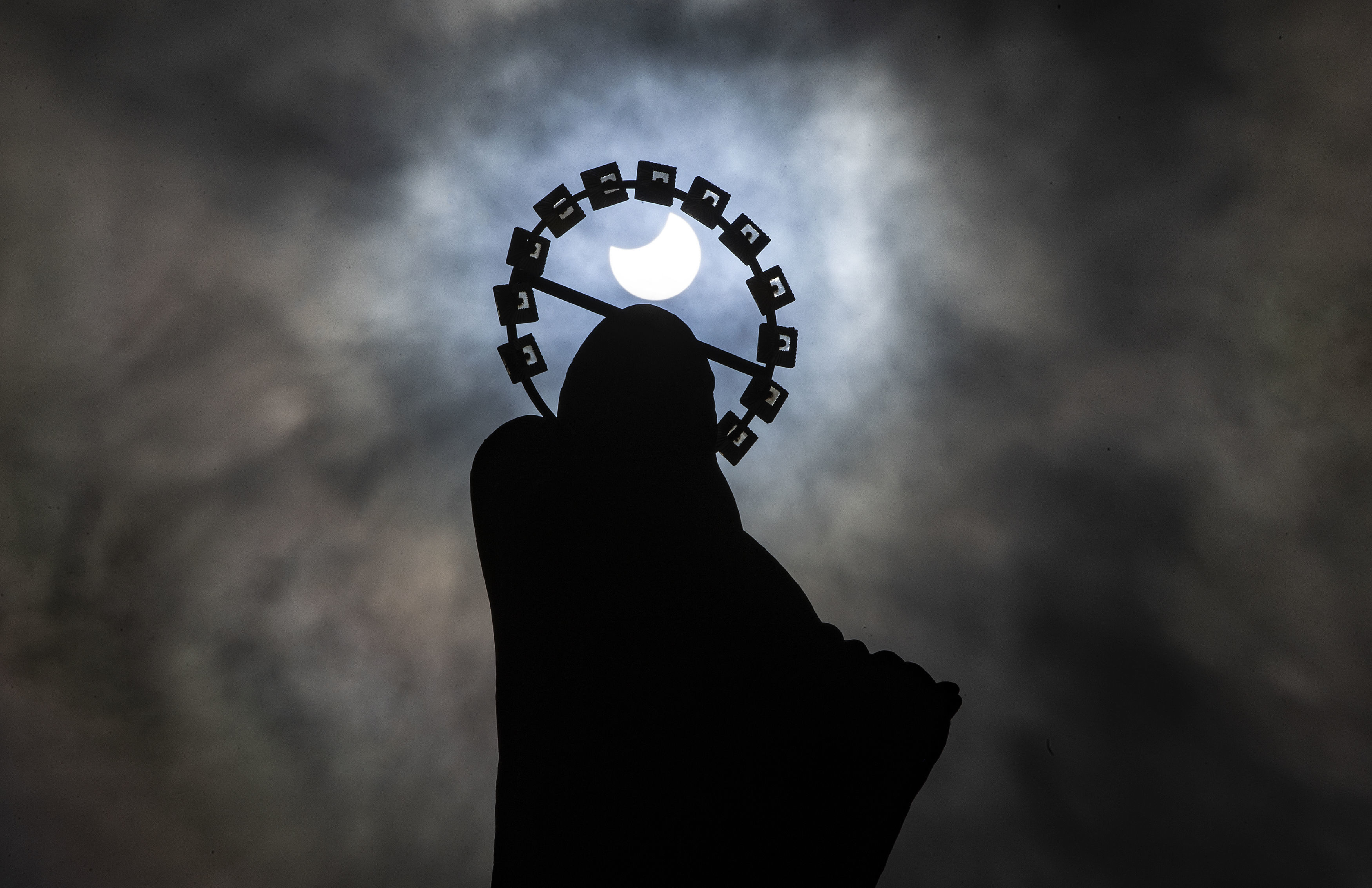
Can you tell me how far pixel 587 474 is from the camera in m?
13.4

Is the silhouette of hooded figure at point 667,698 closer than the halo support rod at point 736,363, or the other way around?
the silhouette of hooded figure at point 667,698

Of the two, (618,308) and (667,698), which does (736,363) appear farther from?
(667,698)

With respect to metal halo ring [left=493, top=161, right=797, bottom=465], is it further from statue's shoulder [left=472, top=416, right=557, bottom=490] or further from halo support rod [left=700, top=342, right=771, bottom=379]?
statue's shoulder [left=472, top=416, right=557, bottom=490]

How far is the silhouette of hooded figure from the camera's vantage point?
33.9 ft

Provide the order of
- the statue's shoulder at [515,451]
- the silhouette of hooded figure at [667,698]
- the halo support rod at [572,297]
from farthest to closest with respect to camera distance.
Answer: the halo support rod at [572,297] → the statue's shoulder at [515,451] → the silhouette of hooded figure at [667,698]

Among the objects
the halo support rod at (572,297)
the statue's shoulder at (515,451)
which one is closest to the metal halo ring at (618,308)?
the halo support rod at (572,297)

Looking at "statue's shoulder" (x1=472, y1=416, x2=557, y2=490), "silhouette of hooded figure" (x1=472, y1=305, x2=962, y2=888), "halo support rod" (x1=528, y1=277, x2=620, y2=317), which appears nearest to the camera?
"silhouette of hooded figure" (x1=472, y1=305, x2=962, y2=888)

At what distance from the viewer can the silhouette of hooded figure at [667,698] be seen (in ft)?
33.9

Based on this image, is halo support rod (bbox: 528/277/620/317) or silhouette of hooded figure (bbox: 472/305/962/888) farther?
halo support rod (bbox: 528/277/620/317)

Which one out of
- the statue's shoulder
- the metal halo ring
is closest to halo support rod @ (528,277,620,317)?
the metal halo ring

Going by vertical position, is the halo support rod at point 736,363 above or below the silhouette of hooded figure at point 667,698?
above

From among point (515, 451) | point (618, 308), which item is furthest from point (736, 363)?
point (515, 451)

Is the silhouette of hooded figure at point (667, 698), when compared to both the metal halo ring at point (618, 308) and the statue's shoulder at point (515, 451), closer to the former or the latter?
the statue's shoulder at point (515, 451)

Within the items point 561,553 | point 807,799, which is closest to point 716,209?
point 561,553
